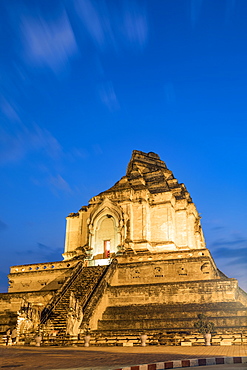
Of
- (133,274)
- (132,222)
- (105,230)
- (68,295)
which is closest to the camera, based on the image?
(68,295)

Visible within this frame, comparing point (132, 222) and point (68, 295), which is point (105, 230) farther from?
point (68, 295)

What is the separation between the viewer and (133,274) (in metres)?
27.8

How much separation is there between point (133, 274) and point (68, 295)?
4.98m

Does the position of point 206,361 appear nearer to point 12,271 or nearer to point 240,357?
point 240,357

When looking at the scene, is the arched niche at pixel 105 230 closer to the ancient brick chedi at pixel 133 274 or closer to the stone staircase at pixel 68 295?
the ancient brick chedi at pixel 133 274

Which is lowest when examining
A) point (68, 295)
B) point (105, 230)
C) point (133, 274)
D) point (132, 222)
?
point (68, 295)

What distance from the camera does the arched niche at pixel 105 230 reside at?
34.6 metres

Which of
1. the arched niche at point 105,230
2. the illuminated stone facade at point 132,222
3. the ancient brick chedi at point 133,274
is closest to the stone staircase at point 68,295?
the ancient brick chedi at point 133,274

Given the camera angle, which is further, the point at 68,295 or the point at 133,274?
the point at 133,274

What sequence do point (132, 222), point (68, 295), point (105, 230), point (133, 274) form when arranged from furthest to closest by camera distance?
→ 1. point (105, 230)
2. point (132, 222)
3. point (133, 274)
4. point (68, 295)

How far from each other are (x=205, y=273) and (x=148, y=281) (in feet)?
13.6

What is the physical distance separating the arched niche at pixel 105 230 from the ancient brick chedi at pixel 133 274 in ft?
0.30

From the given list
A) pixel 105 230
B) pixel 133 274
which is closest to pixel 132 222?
pixel 105 230

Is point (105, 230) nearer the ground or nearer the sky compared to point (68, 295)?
nearer the sky
